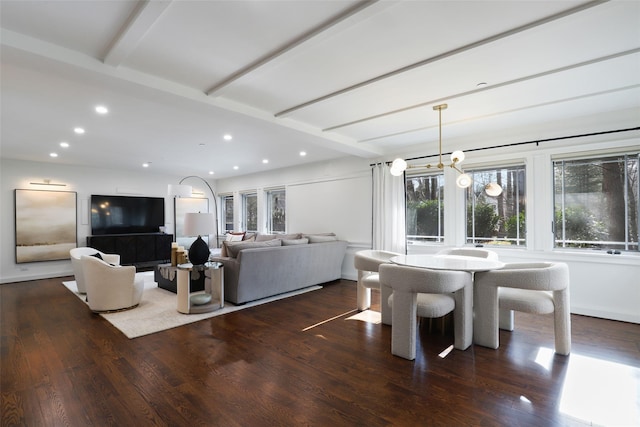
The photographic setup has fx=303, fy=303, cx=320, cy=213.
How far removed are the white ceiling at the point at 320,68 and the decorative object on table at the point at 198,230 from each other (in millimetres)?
1312

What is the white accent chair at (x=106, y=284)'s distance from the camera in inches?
158

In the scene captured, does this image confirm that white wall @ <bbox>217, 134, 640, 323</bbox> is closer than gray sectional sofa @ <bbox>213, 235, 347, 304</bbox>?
Yes

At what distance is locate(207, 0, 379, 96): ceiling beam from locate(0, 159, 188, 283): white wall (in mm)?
6079

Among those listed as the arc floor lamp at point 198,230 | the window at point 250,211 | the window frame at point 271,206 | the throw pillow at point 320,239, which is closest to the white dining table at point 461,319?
the arc floor lamp at point 198,230

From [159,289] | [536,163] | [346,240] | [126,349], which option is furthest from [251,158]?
[536,163]

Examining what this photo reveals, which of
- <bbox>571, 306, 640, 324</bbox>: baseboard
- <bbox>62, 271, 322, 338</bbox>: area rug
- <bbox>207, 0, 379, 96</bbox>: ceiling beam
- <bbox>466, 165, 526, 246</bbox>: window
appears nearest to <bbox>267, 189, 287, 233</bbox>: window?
<bbox>62, 271, 322, 338</bbox>: area rug

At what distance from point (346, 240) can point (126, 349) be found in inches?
171

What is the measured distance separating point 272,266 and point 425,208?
9.73ft

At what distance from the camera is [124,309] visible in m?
4.20

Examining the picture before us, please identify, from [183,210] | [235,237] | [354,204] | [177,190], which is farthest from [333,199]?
[183,210]

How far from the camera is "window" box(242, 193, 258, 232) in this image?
29.7 ft

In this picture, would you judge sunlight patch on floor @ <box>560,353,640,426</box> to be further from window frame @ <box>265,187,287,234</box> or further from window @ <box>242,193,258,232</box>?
window @ <box>242,193,258,232</box>

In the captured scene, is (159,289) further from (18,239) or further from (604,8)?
(604,8)

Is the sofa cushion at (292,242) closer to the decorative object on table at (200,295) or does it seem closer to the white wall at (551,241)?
the decorative object on table at (200,295)
